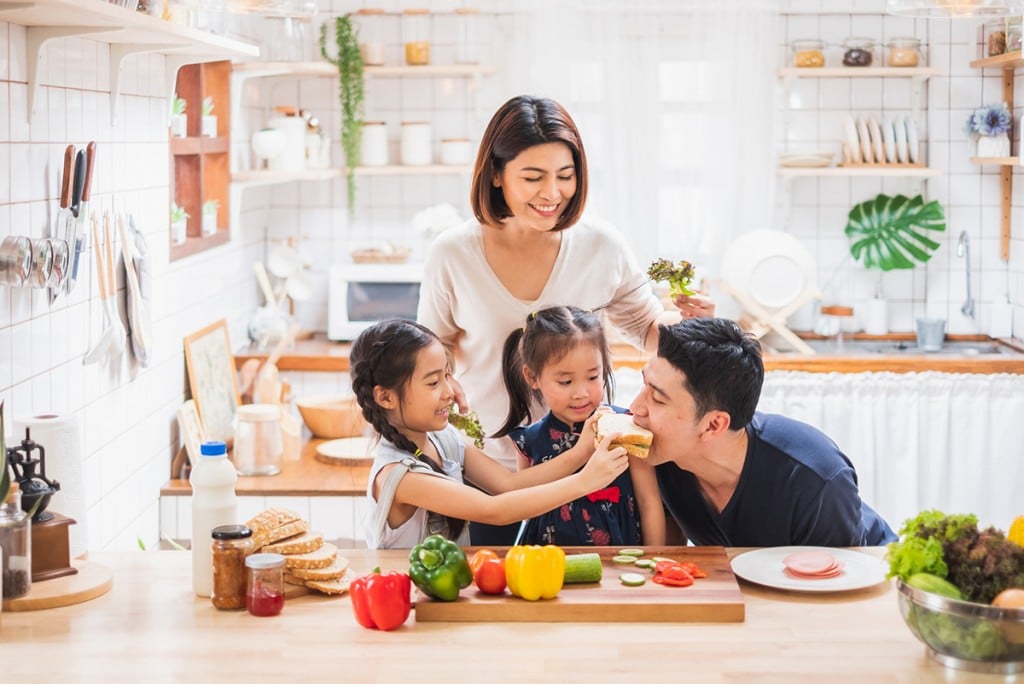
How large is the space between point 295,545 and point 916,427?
113 inches

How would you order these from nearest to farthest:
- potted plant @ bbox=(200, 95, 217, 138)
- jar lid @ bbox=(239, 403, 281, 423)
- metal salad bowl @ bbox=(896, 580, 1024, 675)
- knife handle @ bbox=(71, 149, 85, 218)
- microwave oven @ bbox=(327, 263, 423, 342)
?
metal salad bowl @ bbox=(896, 580, 1024, 675), knife handle @ bbox=(71, 149, 85, 218), jar lid @ bbox=(239, 403, 281, 423), potted plant @ bbox=(200, 95, 217, 138), microwave oven @ bbox=(327, 263, 423, 342)

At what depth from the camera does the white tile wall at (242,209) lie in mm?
2678

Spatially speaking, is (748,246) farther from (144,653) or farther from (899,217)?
(144,653)

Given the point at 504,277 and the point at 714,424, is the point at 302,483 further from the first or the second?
the point at 714,424

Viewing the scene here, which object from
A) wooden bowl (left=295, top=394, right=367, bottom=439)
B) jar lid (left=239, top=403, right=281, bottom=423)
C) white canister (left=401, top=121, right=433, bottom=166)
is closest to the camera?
jar lid (left=239, top=403, right=281, bottom=423)

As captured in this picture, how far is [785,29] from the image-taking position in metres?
5.00

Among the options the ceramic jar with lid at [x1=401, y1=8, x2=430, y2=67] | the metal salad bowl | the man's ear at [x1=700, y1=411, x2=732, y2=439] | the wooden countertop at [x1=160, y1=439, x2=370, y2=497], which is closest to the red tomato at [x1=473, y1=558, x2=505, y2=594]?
the man's ear at [x1=700, y1=411, x2=732, y2=439]

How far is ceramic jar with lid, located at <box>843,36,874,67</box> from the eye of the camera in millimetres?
4887

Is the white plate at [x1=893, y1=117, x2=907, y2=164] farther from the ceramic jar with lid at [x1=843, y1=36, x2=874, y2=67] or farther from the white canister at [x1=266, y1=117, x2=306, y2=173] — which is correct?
the white canister at [x1=266, y1=117, x2=306, y2=173]

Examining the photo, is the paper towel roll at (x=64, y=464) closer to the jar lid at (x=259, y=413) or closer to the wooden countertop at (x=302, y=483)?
the wooden countertop at (x=302, y=483)

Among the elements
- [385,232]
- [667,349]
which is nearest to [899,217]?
[385,232]

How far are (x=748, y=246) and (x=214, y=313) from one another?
1996mm

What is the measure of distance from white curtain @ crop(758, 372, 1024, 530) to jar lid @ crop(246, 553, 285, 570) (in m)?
2.66

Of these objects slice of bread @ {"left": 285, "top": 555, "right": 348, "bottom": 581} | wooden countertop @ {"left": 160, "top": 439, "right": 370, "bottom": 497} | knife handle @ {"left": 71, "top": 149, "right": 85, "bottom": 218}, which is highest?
knife handle @ {"left": 71, "top": 149, "right": 85, "bottom": 218}
